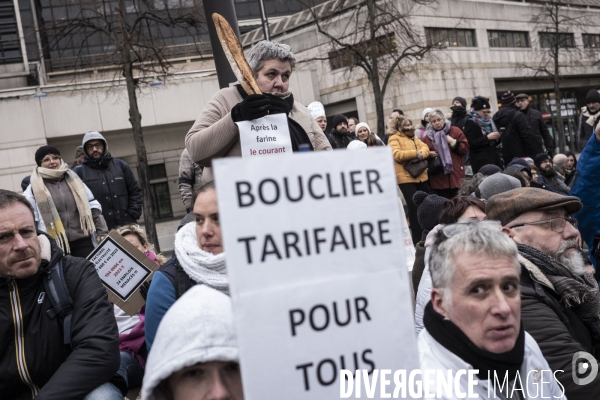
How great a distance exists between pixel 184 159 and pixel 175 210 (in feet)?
77.0

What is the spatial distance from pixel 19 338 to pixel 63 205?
444 centimetres

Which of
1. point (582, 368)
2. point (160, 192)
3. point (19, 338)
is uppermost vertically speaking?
point (160, 192)

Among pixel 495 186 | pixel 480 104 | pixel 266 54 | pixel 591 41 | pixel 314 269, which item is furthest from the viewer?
pixel 591 41

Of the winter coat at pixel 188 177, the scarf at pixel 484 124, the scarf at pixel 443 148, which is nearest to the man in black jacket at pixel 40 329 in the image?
the winter coat at pixel 188 177

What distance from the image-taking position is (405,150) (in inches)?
382

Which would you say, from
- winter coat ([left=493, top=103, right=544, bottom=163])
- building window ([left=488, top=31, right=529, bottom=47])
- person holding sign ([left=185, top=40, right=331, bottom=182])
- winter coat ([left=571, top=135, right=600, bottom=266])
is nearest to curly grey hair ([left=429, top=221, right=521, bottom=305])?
person holding sign ([left=185, top=40, right=331, bottom=182])

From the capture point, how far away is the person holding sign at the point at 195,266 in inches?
131

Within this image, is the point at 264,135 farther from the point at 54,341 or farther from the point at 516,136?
the point at 516,136

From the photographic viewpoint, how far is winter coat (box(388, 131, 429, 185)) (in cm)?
962

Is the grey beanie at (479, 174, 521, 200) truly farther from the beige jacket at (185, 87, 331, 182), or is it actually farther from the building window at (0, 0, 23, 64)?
the building window at (0, 0, 23, 64)

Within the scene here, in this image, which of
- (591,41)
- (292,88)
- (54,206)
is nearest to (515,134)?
(54,206)

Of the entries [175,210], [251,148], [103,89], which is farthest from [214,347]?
[175,210]

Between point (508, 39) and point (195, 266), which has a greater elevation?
point (508, 39)

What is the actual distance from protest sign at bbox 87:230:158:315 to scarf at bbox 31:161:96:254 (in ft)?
8.77
